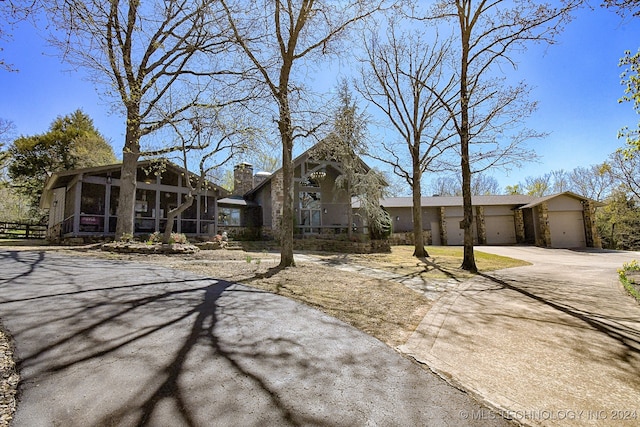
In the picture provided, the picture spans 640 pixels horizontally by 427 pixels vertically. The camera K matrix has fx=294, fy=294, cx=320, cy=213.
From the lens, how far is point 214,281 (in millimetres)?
6246

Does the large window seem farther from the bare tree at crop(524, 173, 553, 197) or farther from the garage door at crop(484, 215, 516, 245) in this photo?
the bare tree at crop(524, 173, 553, 197)

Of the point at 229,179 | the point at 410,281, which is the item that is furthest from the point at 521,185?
the point at 410,281

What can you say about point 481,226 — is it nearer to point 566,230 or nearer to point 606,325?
point 566,230

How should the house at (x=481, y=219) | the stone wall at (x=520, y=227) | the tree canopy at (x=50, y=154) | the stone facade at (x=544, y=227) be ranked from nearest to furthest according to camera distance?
the stone facade at (x=544, y=227) → the house at (x=481, y=219) → the stone wall at (x=520, y=227) → the tree canopy at (x=50, y=154)

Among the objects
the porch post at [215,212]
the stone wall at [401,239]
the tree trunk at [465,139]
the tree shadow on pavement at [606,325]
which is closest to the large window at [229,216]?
the porch post at [215,212]

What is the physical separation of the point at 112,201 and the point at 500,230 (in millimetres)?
27875

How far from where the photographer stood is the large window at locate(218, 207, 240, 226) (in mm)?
21391

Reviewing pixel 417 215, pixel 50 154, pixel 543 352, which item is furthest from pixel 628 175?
pixel 50 154

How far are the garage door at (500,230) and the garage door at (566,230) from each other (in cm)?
303

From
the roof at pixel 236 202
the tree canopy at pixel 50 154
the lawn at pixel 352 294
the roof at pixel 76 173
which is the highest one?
the tree canopy at pixel 50 154

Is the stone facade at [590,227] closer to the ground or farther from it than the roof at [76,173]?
closer to the ground

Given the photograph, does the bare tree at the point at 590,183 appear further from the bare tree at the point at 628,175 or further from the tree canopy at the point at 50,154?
the tree canopy at the point at 50,154

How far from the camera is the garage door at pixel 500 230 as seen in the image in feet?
78.8

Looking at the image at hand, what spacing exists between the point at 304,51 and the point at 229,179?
2590 cm
